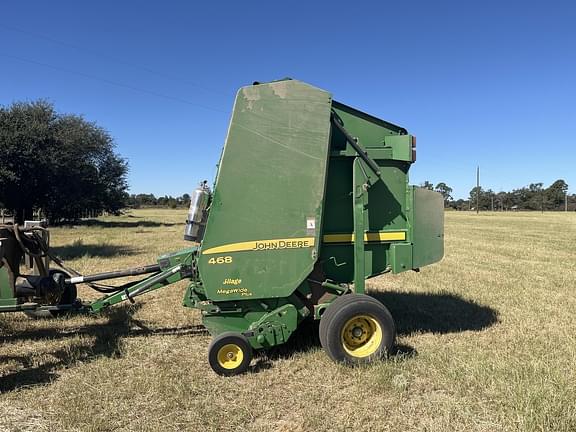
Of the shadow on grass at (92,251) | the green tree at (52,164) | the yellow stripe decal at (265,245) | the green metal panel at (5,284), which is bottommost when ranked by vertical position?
the shadow on grass at (92,251)

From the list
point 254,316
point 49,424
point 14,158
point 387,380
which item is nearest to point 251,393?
point 254,316

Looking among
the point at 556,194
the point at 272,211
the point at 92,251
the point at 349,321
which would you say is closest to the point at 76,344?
the point at 272,211

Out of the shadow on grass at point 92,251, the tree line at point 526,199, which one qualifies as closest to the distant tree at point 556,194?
the tree line at point 526,199

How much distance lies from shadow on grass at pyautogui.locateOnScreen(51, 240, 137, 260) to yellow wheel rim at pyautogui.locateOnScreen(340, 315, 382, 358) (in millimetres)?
10771

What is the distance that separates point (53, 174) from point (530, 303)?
19838 millimetres

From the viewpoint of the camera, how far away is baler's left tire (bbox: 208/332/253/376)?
14.8 ft

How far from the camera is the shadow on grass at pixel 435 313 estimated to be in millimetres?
6325

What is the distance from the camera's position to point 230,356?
4.61m

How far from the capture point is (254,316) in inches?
193

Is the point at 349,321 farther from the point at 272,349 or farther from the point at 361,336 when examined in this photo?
the point at 272,349

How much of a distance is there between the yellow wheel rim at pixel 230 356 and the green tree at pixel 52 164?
16511 mm

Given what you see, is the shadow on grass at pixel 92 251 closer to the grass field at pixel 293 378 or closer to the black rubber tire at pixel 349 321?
the grass field at pixel 293 378

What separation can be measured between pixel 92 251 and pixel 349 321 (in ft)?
41.5

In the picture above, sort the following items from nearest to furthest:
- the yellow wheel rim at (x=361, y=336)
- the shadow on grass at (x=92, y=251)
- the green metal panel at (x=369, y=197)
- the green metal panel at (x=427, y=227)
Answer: the yellow wheel rim at (x=361, y=336) < the green metal panel at (x=369, y=197) < the green metal panel at (x=427, y=227) < the shadow on grass at (x=92, y=251)
